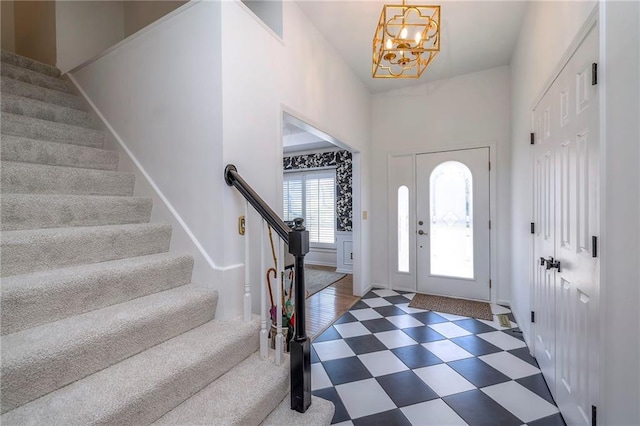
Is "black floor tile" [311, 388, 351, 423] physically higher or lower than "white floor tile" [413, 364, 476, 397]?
lower

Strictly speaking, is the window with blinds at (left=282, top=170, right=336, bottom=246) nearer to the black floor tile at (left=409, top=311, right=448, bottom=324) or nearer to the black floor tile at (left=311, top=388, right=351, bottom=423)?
the black floor tile at (left=409, top=311, right=448, bottom=324)

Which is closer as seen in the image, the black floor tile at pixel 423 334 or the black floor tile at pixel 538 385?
the black floor tile at pixel 538 385

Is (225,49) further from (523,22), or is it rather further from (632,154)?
(523,22)

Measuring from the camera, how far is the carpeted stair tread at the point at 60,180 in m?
1.65

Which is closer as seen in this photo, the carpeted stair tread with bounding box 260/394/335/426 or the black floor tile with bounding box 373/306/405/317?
the carpeted stair tread with bounding box 260/394/335/426

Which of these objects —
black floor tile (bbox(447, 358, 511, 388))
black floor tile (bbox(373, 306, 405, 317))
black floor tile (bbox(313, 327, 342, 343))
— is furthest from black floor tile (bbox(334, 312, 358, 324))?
black floor tile (bbox(447, 358, 511, 388))

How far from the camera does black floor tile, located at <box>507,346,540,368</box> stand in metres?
2.29

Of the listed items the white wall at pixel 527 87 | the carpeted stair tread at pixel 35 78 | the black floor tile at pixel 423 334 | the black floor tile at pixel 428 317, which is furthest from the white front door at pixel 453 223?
the carpeted stair tread at pixel 35 78

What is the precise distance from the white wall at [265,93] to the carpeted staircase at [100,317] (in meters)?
0.47

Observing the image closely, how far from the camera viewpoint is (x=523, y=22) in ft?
8.95

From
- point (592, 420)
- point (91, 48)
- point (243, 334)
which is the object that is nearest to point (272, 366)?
point (243, 334)

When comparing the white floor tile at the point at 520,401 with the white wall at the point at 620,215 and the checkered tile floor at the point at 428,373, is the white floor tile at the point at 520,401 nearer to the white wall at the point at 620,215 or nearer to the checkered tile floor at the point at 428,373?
the checkered tile floor at the point at 428,373

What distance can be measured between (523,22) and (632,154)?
251 centimetres

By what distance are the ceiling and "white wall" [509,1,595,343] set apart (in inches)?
6.6
